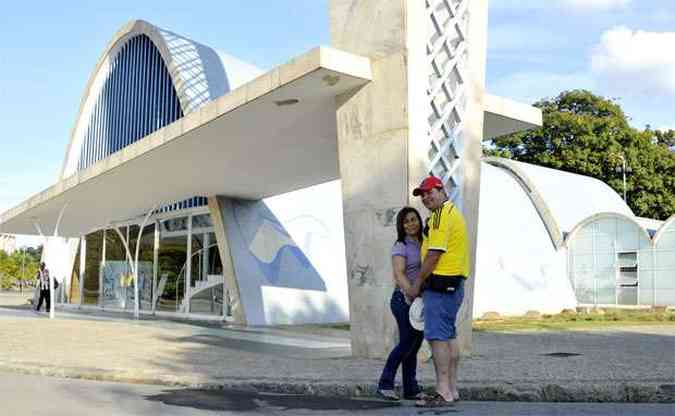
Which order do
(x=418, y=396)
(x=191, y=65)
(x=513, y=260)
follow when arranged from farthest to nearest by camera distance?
(x=513, y=260) < (x=191, y=65) < (x=418, y=396)

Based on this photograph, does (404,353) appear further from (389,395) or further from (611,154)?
(611,154)

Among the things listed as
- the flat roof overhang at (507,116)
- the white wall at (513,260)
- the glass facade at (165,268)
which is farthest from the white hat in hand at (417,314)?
the white wall at (513,260)

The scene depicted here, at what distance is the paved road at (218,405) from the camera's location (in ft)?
16.3

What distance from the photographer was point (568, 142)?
46.6 meters

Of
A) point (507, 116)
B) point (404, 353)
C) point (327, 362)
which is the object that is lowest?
point (327, 362)

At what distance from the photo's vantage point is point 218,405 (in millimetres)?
5391

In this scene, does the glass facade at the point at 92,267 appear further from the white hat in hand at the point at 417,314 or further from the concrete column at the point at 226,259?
the white hat in hand at the point at 417,314

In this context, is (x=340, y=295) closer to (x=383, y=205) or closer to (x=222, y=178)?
(x=222, y=178)

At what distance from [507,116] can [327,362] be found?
4993 millimetres

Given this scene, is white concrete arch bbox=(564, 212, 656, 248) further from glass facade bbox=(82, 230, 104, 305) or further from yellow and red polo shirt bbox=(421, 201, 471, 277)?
yellow and red polo shirt bbox=(421, 201, 471, 277)

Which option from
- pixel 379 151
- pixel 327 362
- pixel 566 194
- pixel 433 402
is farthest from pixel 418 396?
pixel 566 194

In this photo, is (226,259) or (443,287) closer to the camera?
(443,287)

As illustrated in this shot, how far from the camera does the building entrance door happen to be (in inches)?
1026

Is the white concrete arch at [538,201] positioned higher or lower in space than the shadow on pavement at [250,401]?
higher
